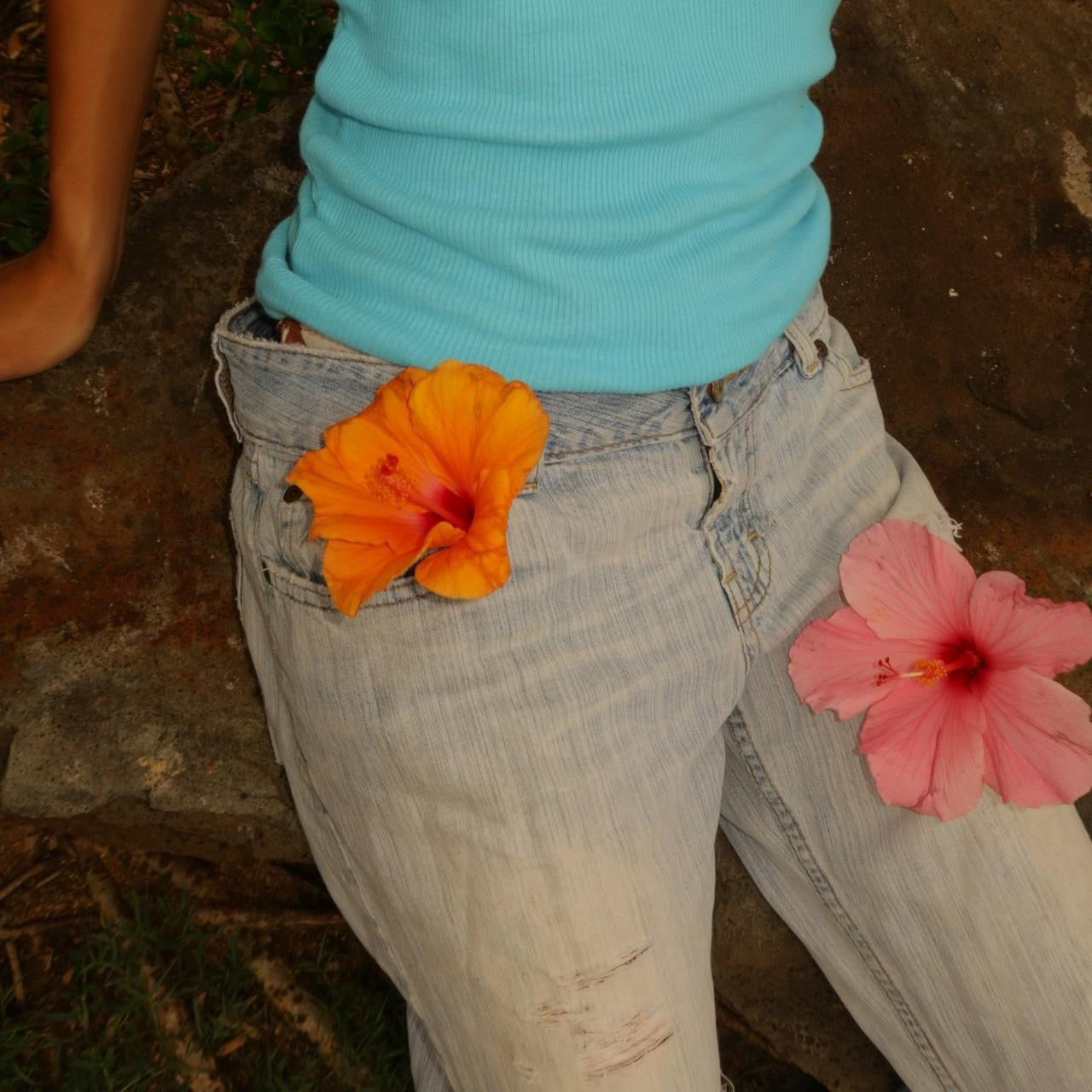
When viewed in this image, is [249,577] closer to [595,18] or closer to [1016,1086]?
[595,18]

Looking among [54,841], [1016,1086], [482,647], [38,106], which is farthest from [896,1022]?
[38,106]

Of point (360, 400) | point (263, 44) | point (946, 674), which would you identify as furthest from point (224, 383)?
point (263, 44)

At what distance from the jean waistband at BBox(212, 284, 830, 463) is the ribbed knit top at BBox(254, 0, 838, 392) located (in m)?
0.03

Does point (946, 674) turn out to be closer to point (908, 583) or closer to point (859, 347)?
point (908, 583)

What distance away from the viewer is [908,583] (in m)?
1.25

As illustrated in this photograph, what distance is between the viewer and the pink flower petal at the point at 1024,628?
1154 mm

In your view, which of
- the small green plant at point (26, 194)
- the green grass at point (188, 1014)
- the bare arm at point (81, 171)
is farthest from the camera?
the small green plant at point (26, 194)

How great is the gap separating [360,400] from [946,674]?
76 centimetres

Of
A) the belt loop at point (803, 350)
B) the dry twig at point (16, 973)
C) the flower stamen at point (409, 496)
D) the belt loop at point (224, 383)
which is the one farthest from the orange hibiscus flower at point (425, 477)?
the dry twig at point (16, 973)

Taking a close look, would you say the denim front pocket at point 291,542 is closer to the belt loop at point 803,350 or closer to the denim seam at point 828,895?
the belt loop at point 803,350

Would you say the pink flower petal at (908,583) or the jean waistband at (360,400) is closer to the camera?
the jean waistband at (360,400)

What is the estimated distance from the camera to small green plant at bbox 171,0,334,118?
6.82 feet

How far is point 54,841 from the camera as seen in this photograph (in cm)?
186

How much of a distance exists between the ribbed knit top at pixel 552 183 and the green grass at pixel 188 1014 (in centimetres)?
125
